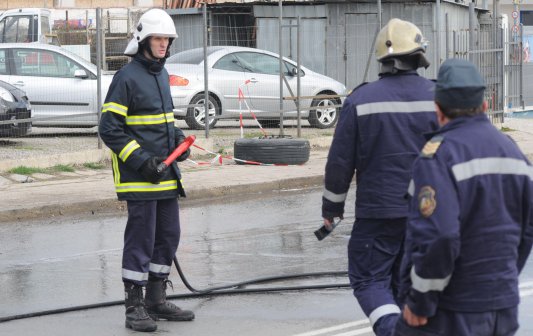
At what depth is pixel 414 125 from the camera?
577 cm

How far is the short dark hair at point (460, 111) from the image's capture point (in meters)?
4.43

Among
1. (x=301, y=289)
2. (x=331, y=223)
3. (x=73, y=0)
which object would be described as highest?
(x=73, y=0)

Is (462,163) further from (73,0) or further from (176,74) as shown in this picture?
(73,0)

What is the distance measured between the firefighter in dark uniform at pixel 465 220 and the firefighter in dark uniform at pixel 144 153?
10.1ft

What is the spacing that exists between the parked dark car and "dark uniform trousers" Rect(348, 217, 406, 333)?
36.8 ft

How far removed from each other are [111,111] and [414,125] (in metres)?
2.28

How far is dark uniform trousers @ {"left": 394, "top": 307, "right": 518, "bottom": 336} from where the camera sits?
14.3ft

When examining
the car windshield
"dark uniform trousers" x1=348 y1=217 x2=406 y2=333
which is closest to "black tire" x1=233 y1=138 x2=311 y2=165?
the car windshield

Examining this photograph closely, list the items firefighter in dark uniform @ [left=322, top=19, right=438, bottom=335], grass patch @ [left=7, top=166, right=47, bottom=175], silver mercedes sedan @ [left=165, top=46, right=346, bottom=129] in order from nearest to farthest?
firefighter in dark uniform @ [left=322, top=19, right=438, bottom=335] < grass patch @ [left=7, top=166, right=47, bottom=175] < silver mercedes sedan @ [left=165, top=46, right=346, bottom=129]

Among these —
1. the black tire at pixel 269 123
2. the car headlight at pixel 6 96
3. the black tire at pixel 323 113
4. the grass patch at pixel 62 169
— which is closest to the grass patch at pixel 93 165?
the grass patch at pixel 62 169

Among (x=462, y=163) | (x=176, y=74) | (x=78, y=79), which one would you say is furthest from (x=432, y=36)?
(x=462, y=163)

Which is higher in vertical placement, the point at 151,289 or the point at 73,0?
the point at 73,0

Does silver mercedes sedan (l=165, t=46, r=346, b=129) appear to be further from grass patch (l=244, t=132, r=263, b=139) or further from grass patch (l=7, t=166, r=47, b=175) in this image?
grass patch (l=7, t=166, r=47, b=175)

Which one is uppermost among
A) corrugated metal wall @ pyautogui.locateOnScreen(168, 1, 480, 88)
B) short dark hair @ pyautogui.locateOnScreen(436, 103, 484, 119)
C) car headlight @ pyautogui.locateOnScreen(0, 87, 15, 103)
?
corrugated metal wall @ pyautogui.locateOnScreen(168, 1, 480, 88)
